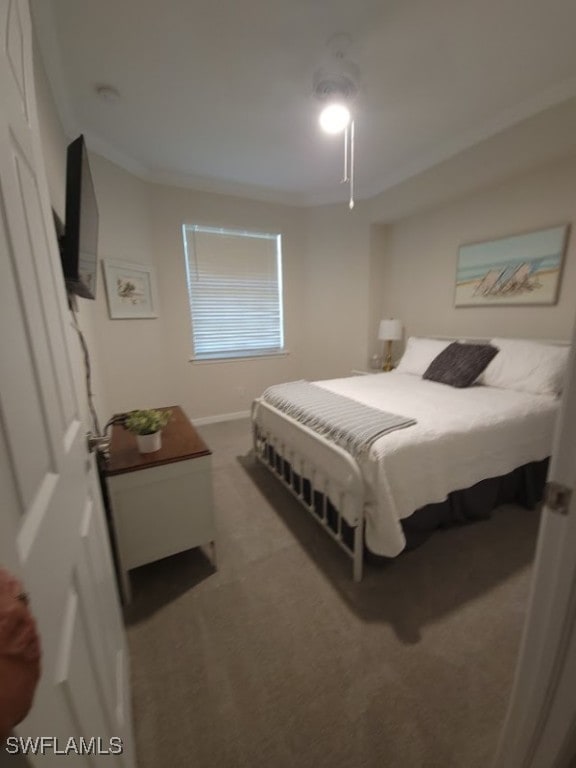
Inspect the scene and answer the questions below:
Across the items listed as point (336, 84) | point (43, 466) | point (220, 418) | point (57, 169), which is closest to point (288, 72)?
point (336, 84)

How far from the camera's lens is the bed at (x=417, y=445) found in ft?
4.85

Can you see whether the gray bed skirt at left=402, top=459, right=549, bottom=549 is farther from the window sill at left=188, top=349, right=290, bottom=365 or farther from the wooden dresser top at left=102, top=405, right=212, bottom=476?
the window sill at left=188, top=349, right=290, bottom=365

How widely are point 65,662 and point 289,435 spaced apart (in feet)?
5.28

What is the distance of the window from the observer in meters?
3.48

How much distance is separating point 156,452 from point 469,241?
3238 mm

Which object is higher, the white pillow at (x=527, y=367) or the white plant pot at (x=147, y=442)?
the white pillow at (x=527, y=367)

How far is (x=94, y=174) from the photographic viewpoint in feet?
8.20

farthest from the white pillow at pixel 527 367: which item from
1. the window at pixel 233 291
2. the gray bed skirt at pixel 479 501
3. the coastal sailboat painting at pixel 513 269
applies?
the window at pixel 233 291

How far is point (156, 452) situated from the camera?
1549 mm

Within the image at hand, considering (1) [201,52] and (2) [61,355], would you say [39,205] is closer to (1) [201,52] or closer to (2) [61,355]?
(2) [61,355]

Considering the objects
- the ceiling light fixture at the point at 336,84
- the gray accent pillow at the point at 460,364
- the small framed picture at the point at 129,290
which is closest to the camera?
the ceiling light fixture at the point at 336,84

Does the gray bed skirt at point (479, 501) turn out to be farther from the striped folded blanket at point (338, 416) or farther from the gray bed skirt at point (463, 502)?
the striped folded blanket at point (338, 416)

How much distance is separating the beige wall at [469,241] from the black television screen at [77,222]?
3096 mm

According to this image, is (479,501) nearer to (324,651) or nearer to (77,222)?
(324,651)
